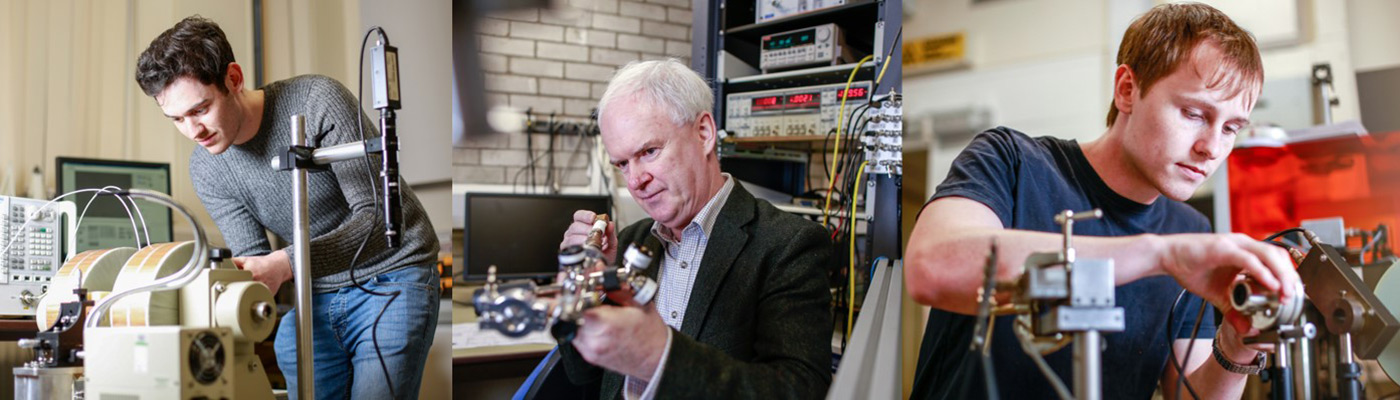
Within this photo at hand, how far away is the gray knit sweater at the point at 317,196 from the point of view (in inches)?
80.1

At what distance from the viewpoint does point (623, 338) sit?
3.71 ft

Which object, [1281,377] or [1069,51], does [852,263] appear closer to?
[1069,51]

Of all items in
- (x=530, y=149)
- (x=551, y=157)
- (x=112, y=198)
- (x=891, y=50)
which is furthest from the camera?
(x=112, y=198)

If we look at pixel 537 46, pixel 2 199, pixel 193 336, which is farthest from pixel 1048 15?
pixel 2 199

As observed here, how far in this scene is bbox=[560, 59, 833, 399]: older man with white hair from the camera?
1.44 m

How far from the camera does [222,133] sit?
218cm

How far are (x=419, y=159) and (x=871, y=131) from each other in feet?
4.00

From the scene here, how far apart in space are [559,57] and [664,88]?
563 mm

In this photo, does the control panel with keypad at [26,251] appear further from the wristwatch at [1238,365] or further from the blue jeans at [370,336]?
the wristwatch at [1238,365]

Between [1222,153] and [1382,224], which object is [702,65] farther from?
[1382,224]

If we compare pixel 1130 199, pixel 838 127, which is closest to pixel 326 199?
pixel 838 127

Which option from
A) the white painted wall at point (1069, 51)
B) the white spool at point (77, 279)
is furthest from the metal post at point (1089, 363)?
the white spool at point (77, 279)

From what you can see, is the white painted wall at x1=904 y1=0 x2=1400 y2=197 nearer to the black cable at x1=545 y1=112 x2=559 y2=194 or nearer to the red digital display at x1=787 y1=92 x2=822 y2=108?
the red digital display at x1=787 y1=92 x2=822 y2=108

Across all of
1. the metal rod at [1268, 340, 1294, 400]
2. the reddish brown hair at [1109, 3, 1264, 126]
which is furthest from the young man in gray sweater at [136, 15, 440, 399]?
the metal rod at [1268, 340, 1294, 400]
